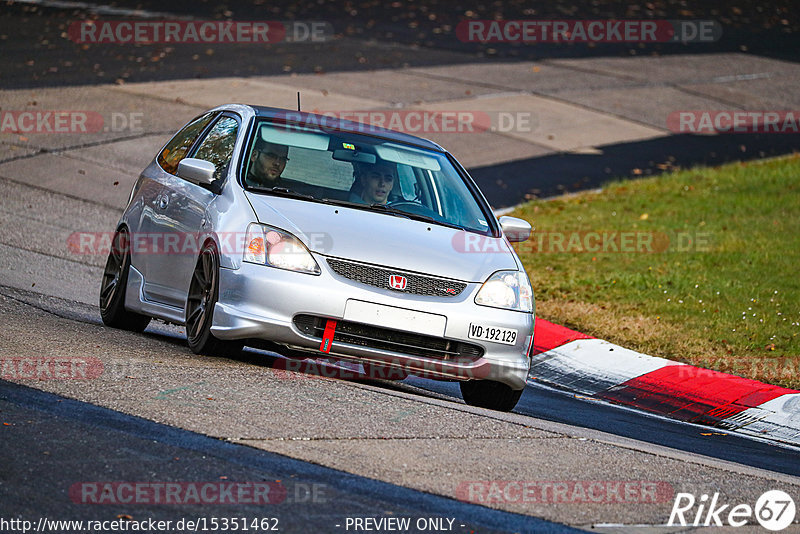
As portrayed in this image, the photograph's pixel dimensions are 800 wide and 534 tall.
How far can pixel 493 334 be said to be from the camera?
760 cm

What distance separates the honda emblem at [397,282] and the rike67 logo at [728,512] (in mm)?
→ 2106

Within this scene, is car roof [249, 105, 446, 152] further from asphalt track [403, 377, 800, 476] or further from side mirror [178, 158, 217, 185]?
asphalt track [403, 377, 800, 476]

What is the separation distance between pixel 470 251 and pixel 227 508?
3158 mm

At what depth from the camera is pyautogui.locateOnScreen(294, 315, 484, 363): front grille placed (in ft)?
24.1

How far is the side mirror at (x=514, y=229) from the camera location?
28.2ft

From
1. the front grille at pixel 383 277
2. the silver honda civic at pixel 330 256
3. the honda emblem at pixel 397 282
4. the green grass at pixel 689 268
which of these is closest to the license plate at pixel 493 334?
the silver honda civic at pixel 330 256

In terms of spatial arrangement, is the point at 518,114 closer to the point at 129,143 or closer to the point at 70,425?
the point at 129,143

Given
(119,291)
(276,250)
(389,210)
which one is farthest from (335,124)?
(119,291)

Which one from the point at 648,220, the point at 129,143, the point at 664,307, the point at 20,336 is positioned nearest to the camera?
the point at 20,336

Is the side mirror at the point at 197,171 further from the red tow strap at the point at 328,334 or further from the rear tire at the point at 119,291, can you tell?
the red tow strap at the point at 328,334

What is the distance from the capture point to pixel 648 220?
14969 millimetres

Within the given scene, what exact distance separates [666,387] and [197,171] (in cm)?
392

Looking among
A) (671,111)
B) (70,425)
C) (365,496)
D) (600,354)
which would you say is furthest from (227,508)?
(671,111)

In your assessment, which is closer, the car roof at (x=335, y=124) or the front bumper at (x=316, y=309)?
the front bumper at (x=316, y=309)
